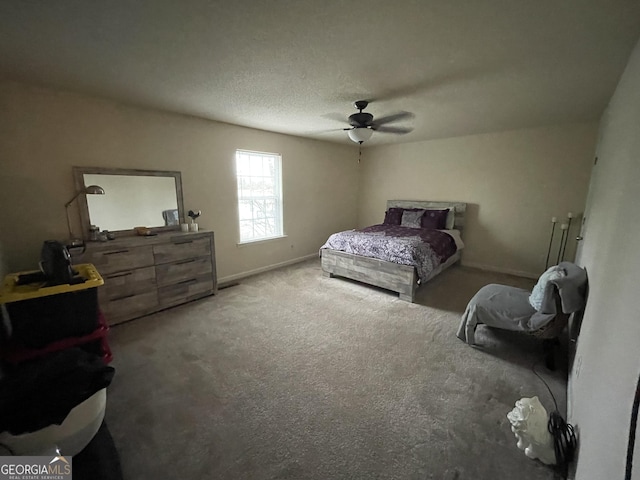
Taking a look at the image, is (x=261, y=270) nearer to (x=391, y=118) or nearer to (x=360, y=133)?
(x=360, y=133)

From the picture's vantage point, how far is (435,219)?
477cm

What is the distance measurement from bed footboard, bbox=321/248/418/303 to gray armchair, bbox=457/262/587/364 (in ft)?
3.08

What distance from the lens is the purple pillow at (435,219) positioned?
4746 millimetres

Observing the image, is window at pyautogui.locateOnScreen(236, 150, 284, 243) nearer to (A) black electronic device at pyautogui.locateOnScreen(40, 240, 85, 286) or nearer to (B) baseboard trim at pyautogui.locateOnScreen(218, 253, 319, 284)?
(B) baseboard trim at pyautogui.locateOnScreen(218, 253, 319, 284)

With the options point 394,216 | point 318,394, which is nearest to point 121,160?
point 318,394

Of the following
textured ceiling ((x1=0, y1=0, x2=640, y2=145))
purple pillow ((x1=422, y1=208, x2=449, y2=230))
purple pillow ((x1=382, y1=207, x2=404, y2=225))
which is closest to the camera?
textured ceiling ((x1=0, y1=0, x2=640, y2=145))

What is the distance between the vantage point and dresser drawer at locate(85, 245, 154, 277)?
2.67 meters

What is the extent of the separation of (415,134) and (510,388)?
397 centimetres

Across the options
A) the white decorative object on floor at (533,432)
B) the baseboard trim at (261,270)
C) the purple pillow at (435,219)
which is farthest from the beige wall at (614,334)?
the baseboard trim at (261,270)

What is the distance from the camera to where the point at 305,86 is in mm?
2473

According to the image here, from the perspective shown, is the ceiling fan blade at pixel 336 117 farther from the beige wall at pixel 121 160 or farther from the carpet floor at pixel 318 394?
the carpet floor at pixel 318 394

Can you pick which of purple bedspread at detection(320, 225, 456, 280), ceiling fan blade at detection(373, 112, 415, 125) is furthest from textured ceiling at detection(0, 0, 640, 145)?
purple bedspread at detection(320, 225, 456, 280)

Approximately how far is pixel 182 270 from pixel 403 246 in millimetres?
2840

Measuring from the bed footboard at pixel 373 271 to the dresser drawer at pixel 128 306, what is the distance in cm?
241
